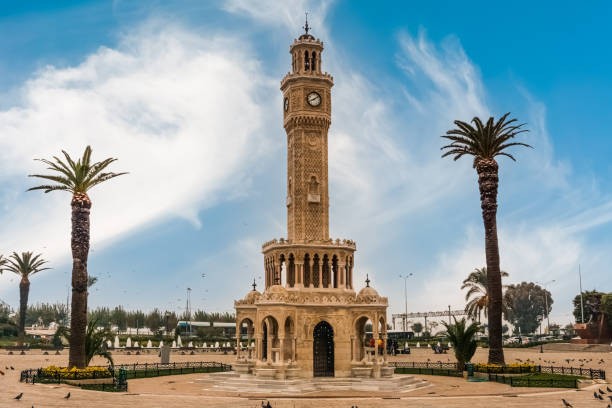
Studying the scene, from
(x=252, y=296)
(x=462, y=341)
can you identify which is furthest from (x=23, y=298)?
(x=462, y=341)

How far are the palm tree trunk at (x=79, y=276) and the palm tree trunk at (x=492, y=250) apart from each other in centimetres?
2545

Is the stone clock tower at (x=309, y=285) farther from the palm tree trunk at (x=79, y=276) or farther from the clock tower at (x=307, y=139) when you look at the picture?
the palm tree trunk at (x=79, y=276)

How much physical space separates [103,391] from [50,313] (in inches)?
5236

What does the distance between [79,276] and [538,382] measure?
27403mm

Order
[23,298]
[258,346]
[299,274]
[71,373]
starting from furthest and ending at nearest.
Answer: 1. [23,298]
2. [299,274]
3. [258,346]
4. [71,373]

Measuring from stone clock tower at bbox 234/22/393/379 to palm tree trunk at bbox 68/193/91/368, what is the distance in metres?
10.8

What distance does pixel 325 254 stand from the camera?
4300cm

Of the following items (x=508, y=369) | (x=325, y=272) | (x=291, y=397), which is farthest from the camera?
(x=325, y=272)

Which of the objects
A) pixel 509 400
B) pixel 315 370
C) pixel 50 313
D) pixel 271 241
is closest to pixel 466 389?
pixel 509 400

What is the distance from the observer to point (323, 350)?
41.6 m

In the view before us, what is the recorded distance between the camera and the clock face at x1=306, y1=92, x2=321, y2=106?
150ft

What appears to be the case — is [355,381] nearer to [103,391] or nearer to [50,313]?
[103,391]

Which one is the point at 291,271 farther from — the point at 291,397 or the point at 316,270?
the point at 291,397

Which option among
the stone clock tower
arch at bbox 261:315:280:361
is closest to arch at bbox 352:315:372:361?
the stone clock tower
